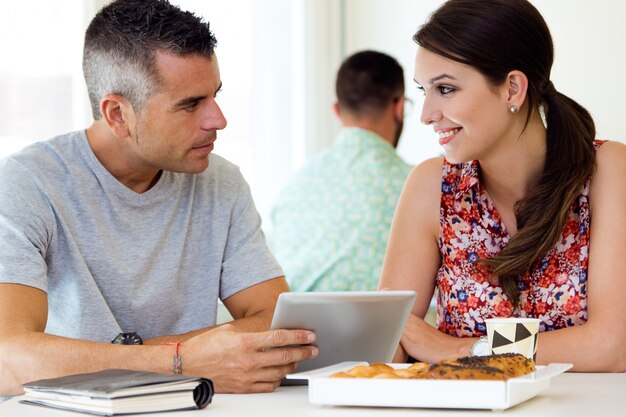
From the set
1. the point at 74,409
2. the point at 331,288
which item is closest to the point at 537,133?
the point at 74,409

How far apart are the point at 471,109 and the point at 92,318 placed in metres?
0.87

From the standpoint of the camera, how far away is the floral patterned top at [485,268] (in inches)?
73.4

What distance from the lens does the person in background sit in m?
3.17

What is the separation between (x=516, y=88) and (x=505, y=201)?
0.25 m

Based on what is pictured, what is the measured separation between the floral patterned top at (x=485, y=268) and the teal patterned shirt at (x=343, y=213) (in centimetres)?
112

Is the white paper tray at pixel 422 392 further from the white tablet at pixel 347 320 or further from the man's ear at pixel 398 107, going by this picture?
the man's ear at pixel 398 107

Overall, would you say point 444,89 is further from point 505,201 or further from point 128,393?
point 128,393

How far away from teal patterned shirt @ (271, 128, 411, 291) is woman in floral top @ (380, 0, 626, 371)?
1131 mm

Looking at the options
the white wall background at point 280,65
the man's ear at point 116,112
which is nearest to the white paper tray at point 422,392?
the man's ear at point 116,112

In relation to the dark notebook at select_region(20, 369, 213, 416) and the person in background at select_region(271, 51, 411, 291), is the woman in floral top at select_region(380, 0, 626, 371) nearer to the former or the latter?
the dark notebook at select_region(20, 369, 213, 416)

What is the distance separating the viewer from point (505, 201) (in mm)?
2008

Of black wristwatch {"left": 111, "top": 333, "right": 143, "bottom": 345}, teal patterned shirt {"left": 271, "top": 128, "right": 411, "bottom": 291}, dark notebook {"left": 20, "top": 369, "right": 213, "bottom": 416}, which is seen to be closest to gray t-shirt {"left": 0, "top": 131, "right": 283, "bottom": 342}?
black wristwatch {"left": 111, "top": 333, "right": 143, "bottom": 345}

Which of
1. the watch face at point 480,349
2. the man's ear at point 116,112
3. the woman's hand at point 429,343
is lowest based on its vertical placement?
the woman's hand at point 429,343

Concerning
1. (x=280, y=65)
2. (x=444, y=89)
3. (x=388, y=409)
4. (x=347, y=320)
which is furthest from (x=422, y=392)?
(x=280, y=65)
